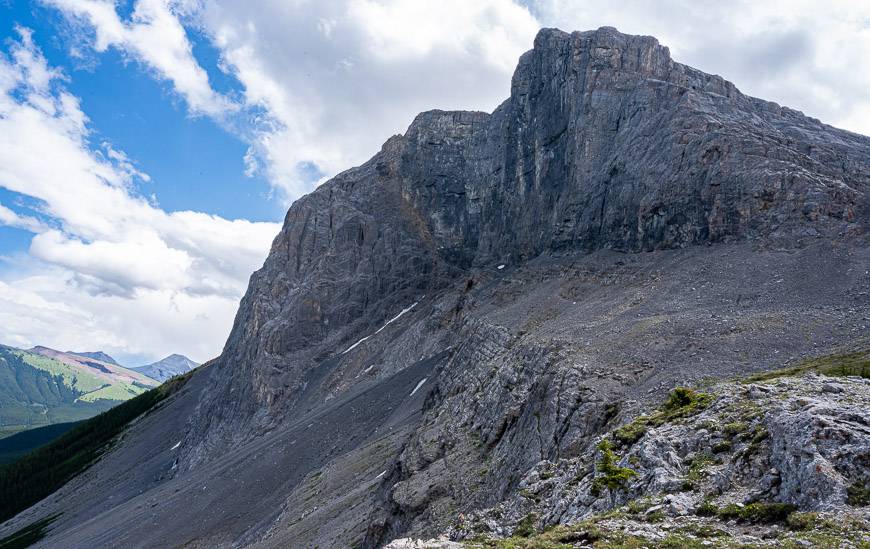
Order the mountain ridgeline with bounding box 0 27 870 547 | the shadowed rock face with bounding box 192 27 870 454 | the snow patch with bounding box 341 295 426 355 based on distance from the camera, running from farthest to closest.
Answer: the snow patch with bounding box 341 295 426 355, the shadowed rock face with bounding box 192 27 870 454, the mountain ridgeline with bounding box 0 27 870 547

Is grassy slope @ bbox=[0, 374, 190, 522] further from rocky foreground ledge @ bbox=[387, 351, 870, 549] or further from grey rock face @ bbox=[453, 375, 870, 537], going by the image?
rocky foreground ledge @ bbox=[387, 351, 870, 549]

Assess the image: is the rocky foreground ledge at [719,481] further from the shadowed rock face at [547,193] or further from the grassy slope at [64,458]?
the grassy slope at [64,458]

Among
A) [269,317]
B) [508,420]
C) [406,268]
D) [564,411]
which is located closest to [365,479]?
[508,420]

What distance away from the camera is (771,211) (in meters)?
49.4

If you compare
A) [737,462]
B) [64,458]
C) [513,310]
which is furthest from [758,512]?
[64,458]

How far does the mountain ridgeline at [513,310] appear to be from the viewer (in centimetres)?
2827

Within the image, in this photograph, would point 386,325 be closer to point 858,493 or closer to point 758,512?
point 758,512

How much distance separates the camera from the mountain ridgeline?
2827 centimetres

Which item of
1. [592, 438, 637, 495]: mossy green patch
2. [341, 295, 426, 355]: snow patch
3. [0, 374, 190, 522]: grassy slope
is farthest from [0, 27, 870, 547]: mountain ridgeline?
[0, 374, 190, 522]: grassy slope

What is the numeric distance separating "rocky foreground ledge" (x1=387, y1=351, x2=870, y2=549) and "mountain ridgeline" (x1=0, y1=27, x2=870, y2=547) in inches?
8.4

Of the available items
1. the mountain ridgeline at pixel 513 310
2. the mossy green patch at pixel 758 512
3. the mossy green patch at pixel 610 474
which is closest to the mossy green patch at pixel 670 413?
the mountain ridgeline at pixel 513 310

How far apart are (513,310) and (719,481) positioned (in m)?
42.4

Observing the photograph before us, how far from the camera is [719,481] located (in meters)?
14.9

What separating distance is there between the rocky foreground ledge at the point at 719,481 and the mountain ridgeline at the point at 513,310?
21 centimetres
